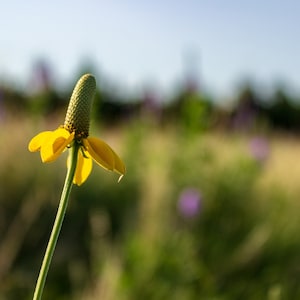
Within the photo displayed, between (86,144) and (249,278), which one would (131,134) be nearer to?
(249,278)

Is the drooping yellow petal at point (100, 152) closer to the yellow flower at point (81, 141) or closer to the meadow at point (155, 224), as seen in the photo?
the yellow flower at point (81, 141)

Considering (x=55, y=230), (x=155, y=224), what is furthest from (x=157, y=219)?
(x=55, y=230)

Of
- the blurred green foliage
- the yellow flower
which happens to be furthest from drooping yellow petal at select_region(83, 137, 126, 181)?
the blurred green foliage

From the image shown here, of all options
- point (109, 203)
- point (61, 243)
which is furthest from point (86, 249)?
point (109, 203)

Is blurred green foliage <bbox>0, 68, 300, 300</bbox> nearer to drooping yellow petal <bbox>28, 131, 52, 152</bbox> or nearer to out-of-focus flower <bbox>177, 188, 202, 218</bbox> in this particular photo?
out-of-focus flower <bbox>177, 188, 202, 218</bbox>

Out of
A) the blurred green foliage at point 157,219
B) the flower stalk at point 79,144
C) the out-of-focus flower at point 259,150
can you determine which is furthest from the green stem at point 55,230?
the out-of-focus flower at point 259,150

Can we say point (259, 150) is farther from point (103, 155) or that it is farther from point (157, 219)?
point (103, 155)
